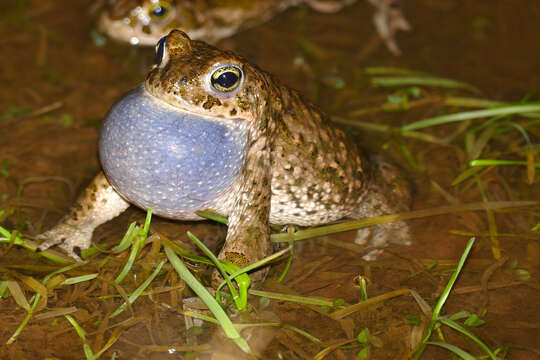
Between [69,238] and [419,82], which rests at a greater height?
[419,82]

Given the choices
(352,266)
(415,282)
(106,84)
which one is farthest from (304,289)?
(106,84)

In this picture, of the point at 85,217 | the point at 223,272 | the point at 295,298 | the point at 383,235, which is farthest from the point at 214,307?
the point at 383,235

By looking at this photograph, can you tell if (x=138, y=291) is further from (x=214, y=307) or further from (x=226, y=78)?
(x=226, y=78)

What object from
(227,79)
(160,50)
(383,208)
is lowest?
(383,208)

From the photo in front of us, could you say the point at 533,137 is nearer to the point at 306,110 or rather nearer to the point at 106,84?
the point at 306,110

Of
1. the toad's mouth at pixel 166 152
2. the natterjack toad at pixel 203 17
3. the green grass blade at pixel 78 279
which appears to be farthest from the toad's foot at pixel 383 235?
the natterjack toad at pixel 203 17
